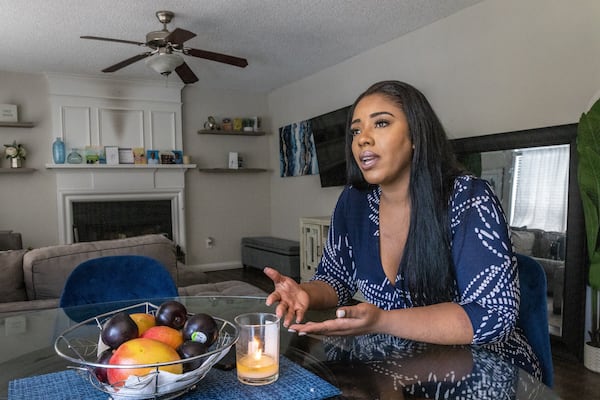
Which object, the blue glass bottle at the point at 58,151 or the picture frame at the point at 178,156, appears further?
the picture frame at the point at 178,156

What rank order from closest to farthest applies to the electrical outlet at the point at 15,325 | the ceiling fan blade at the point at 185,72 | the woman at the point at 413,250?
the woman at the point at 413,250 < the electrical outlet at the point at 15,325 < the ceiling fan blade at the point at 185,72

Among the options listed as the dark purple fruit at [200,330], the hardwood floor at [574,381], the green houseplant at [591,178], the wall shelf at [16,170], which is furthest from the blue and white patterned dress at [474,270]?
the wall shelf at [16,170]

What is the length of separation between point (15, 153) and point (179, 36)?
2985 mm

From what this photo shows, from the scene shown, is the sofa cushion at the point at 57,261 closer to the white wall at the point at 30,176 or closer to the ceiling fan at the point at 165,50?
the ceiling fan at the point at 165,50

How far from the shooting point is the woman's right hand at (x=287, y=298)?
107 centimetres

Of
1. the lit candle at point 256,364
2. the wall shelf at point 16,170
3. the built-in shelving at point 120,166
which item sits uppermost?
the built-in shelving at point 120,166

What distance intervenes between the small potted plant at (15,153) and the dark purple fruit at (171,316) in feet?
16.7

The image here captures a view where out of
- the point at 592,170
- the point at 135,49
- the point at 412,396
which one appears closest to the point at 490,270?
the point at 412,396

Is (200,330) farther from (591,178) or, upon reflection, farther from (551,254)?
(551,254)

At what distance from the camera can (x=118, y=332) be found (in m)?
0.78

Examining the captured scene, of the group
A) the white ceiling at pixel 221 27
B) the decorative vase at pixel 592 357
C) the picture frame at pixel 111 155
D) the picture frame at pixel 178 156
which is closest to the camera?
the decorative vase at pixel 592 357

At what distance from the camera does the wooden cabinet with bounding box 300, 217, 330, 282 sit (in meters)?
4.61

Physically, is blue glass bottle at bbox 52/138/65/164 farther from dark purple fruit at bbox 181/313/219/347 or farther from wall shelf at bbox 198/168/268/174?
dark purple fruit at bbox 181/313/219/347

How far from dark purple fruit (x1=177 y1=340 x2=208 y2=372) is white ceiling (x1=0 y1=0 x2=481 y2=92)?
119 inches
